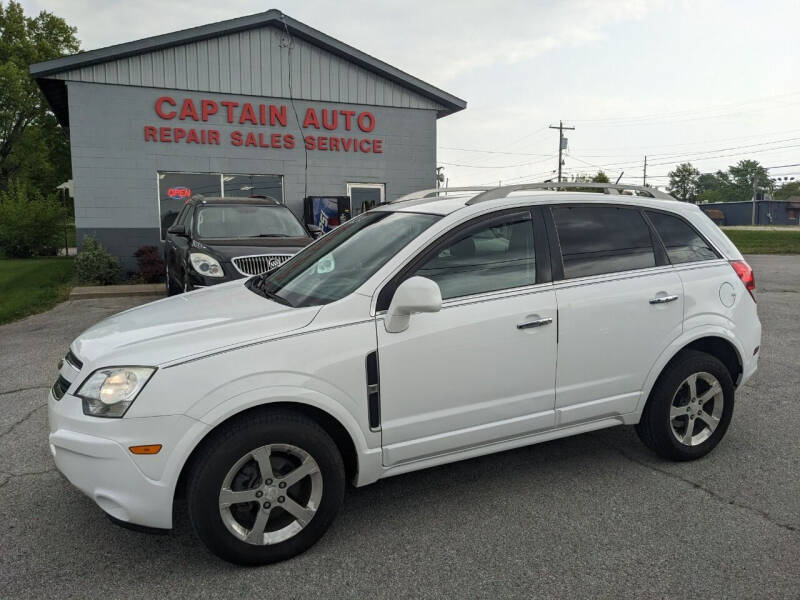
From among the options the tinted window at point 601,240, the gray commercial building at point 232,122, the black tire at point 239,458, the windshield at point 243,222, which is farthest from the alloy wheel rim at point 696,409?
the gray commercial building at point 232,122

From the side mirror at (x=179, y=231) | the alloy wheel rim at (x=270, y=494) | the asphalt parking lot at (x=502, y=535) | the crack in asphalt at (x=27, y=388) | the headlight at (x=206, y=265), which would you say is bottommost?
the asphalt parking lot at (x=502, y=535)

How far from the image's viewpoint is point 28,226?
20.8 metres

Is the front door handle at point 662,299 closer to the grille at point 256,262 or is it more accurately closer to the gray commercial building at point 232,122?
the grille at point 256,262

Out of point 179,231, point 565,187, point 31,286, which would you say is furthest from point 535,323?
point 31,286

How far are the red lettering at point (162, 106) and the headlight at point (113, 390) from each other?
12329mm

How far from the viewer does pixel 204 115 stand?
1401cm

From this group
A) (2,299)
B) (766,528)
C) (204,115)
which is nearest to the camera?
(766,528)

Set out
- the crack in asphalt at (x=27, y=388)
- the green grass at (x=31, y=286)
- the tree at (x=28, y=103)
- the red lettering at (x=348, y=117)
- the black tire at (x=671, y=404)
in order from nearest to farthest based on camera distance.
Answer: the black tire at (x=671, y=404) < the crack in asphalt at (x=27, y=388) < the green grass at (x=31, y=286) < the red lettering at (x=348, y=117) < the tree at (x=28, y=103)

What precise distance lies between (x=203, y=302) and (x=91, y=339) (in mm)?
635

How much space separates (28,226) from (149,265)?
34.1 ft

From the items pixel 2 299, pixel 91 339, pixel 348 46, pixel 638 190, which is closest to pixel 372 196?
pixel 348 46

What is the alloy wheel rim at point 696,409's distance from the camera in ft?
12.9

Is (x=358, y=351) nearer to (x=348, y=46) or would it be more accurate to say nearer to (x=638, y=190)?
(x=638, y=190)

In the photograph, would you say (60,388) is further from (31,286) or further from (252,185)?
(252,185)
